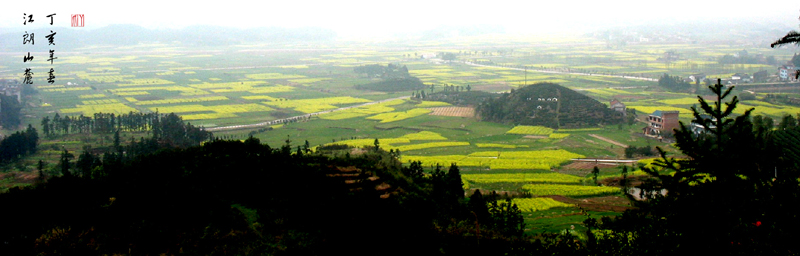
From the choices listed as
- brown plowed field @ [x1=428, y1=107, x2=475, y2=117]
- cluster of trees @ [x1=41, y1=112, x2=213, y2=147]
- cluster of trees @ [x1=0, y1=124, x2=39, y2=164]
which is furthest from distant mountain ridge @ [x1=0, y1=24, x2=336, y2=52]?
brown plowed field @ [x1=428, y1=107, x2=475, y2=117]

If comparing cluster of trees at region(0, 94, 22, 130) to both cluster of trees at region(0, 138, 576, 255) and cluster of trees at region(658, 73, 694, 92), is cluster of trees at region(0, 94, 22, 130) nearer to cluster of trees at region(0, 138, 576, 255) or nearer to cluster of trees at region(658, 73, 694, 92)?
cluster of trees at region(0, 138, 576, 255)

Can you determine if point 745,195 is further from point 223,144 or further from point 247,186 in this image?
point 223,144

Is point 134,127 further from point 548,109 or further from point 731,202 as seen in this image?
point 731,202

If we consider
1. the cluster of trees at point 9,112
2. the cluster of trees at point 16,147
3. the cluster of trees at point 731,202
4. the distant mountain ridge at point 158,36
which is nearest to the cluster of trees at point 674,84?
the cluster of trees at point 16,147

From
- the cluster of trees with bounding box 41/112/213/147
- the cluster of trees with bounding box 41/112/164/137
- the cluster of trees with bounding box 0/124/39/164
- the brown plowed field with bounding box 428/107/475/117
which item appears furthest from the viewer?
the brown plowed field with bounding box 428/107/475/117

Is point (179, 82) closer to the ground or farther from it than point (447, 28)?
closer to the ground

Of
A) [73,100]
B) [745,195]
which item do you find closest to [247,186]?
[745,195]

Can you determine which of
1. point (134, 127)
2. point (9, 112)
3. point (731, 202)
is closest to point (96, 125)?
point (134, 127)
